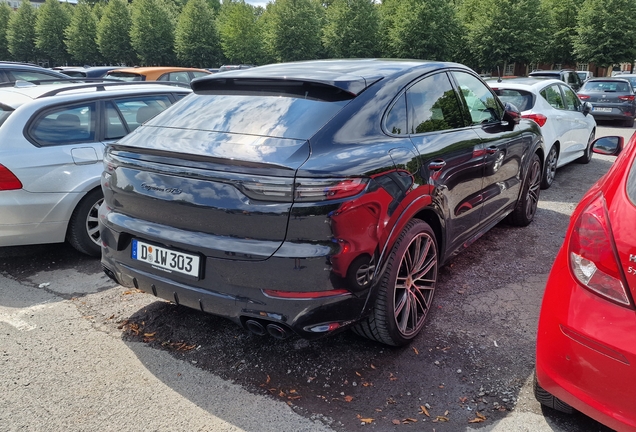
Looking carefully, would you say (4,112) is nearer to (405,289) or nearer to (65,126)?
(65,126)

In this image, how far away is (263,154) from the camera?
2645 millimetres

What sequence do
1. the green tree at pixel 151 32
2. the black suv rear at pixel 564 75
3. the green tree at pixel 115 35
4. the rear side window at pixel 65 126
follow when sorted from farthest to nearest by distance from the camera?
1. the green tree at pixel 115 35
2. the green tree at pixel 151 32
3. the black suv rear at pixel 564 75
4. the rear side window at pixel 65 126

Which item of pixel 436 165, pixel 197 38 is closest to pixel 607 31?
pixel 197 38

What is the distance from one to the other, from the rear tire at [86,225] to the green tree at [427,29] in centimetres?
3278

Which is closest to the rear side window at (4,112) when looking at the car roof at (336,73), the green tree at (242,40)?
the car roof at (336,73)

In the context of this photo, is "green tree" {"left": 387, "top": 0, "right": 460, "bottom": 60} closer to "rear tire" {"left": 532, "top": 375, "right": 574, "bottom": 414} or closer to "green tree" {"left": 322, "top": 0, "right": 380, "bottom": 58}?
"green tree" {"left": 322, "top": 0, "right": 380, "bottom": 58}

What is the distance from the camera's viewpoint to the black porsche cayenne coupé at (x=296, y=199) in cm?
259

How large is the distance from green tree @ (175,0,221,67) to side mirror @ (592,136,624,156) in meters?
48.5

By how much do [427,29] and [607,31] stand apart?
444 inches

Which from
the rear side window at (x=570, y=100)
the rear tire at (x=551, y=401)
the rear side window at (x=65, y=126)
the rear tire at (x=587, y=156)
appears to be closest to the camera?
the rear tire at (x=551, y=401)

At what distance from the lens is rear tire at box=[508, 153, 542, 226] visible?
5434mm

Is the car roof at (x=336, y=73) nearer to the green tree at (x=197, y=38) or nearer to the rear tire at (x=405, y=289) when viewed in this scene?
the rear tire at (x=405, y=289)

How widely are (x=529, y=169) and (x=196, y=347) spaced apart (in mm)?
3877

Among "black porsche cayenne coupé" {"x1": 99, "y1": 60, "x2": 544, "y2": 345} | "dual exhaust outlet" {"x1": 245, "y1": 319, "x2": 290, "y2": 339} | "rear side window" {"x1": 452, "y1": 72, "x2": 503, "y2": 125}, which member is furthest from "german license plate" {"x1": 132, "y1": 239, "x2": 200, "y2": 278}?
"rear side window" {"x1": 452, "y1": 72, "x2": 503, "y2": 125}
